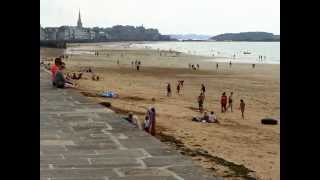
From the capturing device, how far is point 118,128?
27.5 ft

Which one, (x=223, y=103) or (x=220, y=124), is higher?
(x=223, y=103)

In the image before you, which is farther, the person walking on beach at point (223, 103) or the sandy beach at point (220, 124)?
the person walking on beach at point (223, 103)

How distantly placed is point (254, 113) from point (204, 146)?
982 cm

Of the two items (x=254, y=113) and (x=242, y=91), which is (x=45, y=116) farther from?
(x=242, y=91)

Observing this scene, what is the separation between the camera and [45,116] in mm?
9836

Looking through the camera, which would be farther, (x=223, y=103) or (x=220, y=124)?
(x=223, y=103)

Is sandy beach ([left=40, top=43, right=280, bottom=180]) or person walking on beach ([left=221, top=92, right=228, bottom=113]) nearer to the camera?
sandy beach ([left=40, top=43, right=280, bottom=180])

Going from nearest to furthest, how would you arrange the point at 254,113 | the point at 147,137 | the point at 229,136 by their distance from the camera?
the point at 147,137
the point at 229,136
the point at 254,113

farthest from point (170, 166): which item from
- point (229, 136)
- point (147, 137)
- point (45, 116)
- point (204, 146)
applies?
point (229, 136)
